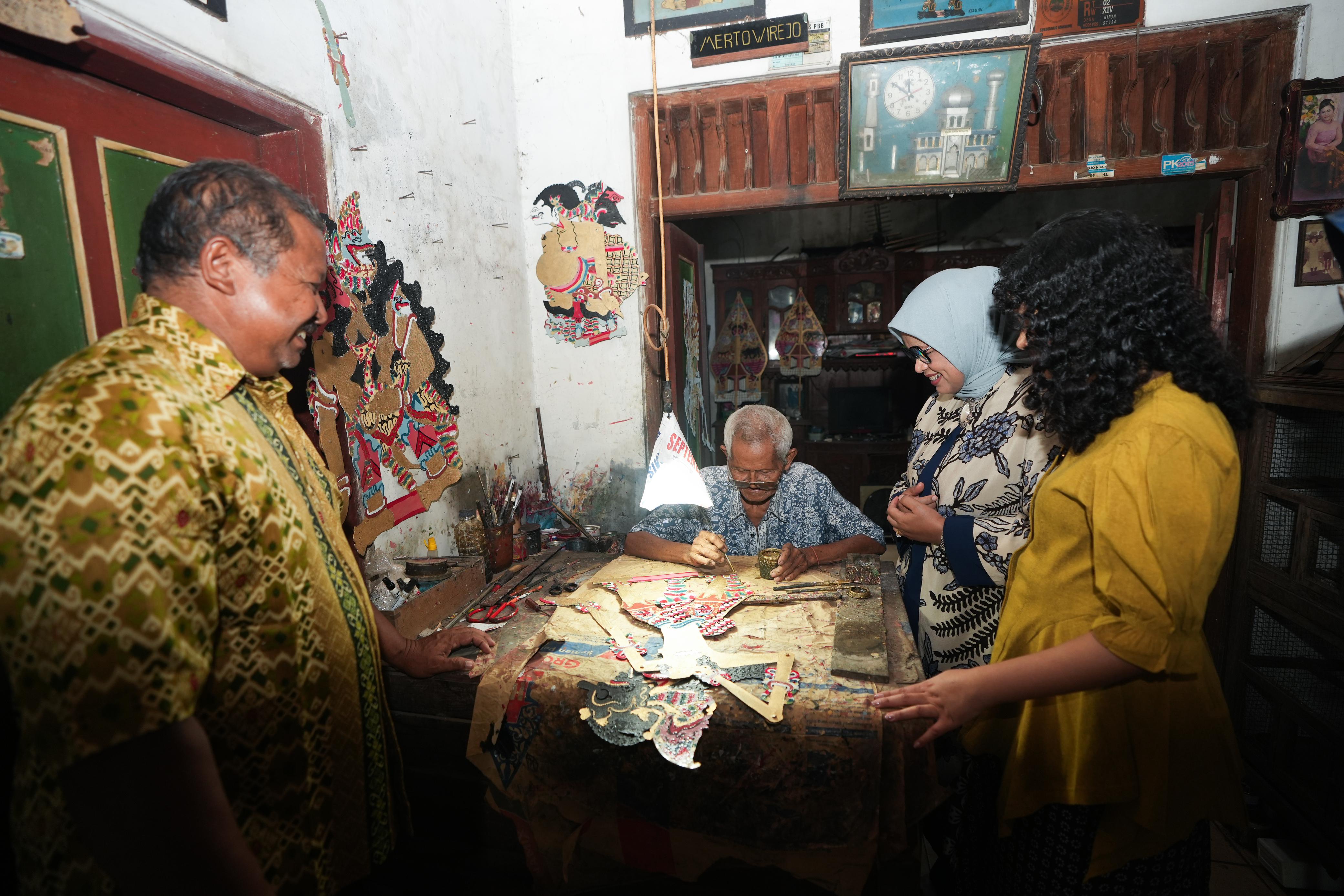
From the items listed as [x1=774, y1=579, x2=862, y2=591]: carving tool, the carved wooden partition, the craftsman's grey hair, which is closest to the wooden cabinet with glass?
the carved wooden partition

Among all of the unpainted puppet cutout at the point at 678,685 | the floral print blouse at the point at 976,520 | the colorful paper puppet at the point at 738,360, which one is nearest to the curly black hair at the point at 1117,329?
the floral print blouse at the point at 976,520

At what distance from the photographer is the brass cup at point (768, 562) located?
2412mm

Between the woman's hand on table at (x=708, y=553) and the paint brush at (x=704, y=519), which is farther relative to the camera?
the paint brush at (x=704, y=519)

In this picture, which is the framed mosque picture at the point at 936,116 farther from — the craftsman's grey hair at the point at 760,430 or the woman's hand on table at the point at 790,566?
the woman's hand on table at the point at 790,566

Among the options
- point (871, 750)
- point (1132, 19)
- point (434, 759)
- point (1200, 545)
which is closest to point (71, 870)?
point (434, 759)

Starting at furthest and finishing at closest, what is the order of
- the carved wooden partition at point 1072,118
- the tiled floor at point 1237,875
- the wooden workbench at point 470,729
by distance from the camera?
the carved wooden partition at point 1072,118, the tiled floor at point 1237,875, the wooden workbench at point 470,729

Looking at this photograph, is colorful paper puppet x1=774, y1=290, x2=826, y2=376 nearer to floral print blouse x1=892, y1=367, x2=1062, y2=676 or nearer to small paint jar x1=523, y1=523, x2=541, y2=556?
small paint jar x1=523, y1=523, x2=541, y2=556

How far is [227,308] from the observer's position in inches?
44.8

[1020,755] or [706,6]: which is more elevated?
[706,6]

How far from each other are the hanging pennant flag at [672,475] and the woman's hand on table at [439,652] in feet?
2.24

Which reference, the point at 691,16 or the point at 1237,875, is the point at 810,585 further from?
the point at 691,16

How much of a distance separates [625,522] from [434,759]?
1.97 meters

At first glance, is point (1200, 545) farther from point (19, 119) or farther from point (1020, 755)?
point (19, 119)

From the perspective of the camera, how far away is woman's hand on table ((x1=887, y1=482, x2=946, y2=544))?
2.06 m
